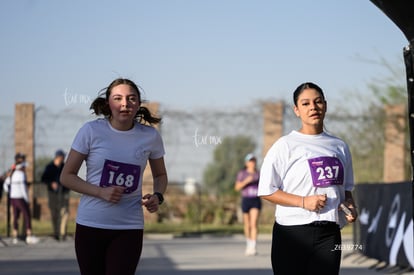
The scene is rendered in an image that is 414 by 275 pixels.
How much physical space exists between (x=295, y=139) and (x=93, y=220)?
144 cm

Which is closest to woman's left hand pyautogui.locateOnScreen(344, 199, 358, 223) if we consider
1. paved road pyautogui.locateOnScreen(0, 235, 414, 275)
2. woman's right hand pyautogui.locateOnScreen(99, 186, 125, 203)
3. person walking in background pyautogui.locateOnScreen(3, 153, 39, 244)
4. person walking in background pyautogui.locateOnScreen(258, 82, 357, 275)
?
person walking in background pyautogui.locateOnScreen(258, 82, 357, 275)

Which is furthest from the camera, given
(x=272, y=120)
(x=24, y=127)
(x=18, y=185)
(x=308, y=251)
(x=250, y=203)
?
(x=272, y=120)

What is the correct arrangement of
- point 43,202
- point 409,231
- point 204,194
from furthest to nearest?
point 204,194
point 43,202
point 409,231

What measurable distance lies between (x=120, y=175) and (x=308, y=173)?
1212 millimetres

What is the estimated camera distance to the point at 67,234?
883 inches

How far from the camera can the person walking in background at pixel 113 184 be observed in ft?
21.1

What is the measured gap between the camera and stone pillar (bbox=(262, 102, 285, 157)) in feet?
83.0

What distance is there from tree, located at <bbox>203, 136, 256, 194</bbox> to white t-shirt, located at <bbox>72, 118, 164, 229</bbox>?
1864cm

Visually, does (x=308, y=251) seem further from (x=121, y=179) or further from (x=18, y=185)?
(x=18, y=185)

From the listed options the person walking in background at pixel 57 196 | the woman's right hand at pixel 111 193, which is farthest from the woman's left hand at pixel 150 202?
the person walking in background at pixel 57 196

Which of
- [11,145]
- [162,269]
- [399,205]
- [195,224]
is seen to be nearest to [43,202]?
[11,145]

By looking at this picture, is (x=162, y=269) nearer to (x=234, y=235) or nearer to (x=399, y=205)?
(x=399, y=205)

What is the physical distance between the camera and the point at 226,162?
26.6 metres

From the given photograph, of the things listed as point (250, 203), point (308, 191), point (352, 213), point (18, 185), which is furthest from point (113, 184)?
point (18, 185)
